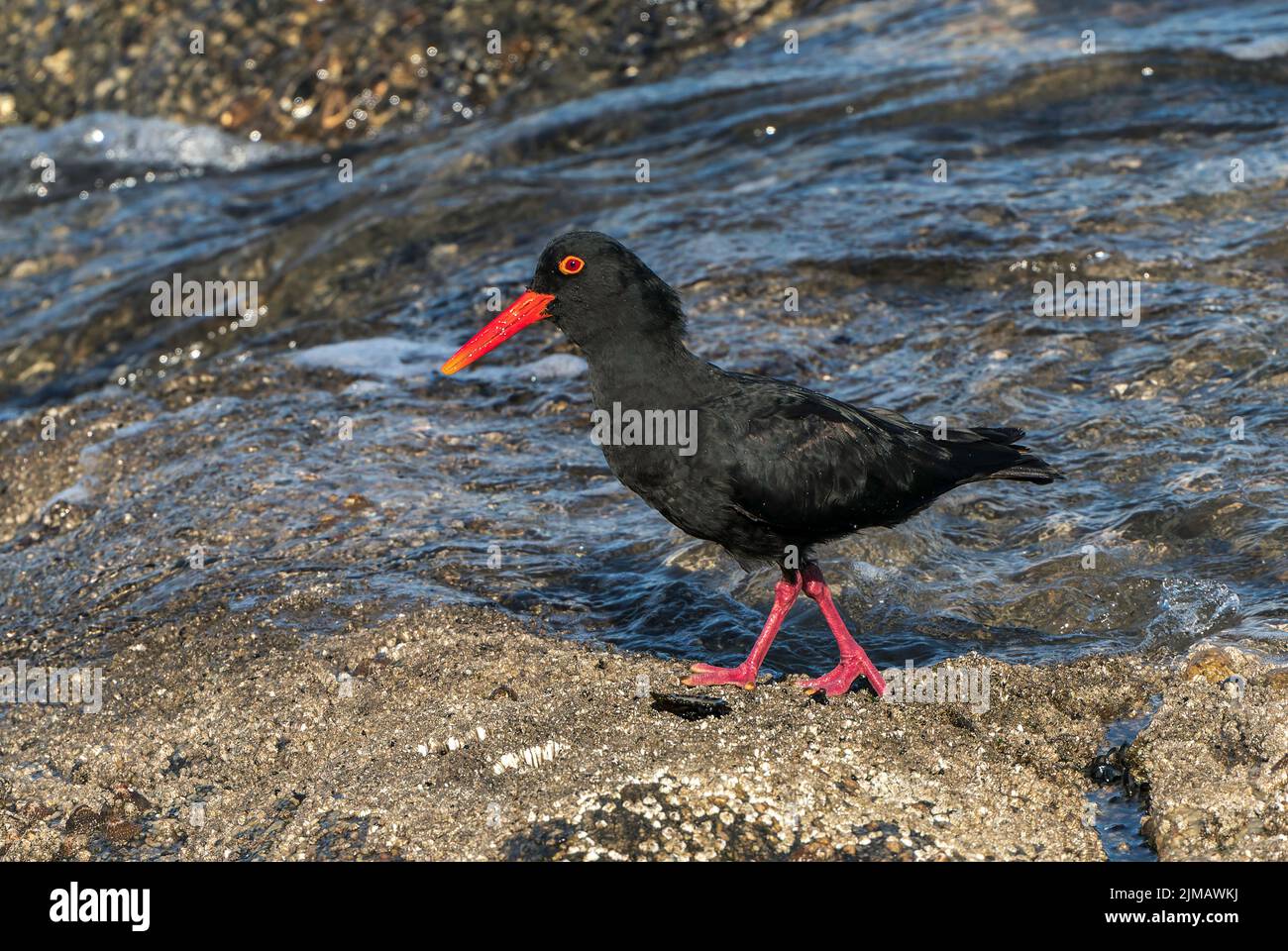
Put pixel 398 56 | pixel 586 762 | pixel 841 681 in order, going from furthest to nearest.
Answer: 1. pixel 398 56
2. pixel 841 681
3. pixel 586 762

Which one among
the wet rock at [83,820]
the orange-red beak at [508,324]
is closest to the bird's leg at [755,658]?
the orange-red beak at [508,324]

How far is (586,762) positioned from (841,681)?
1147 mm

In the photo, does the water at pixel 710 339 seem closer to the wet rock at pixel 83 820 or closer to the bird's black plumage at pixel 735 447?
the bird's black plumage at pixel 735 447

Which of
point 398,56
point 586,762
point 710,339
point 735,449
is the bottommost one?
point 586,762

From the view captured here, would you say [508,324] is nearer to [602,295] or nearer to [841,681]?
[602,295]

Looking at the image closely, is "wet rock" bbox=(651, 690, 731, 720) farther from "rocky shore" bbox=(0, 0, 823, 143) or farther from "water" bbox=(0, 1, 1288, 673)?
"rocky shore" bbox=(0, 0, 823, 143)

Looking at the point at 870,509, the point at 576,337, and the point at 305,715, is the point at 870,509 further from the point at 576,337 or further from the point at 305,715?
the point at 305,715

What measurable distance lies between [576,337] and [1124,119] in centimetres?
722

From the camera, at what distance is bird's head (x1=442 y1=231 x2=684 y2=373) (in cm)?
530

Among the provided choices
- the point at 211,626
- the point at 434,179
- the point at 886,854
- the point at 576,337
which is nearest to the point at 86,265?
the point at 434,179

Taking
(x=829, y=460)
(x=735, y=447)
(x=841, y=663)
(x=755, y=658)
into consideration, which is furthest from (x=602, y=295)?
(x=841, y=663)

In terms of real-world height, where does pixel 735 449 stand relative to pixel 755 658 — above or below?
above

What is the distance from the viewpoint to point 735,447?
16.7 ft
